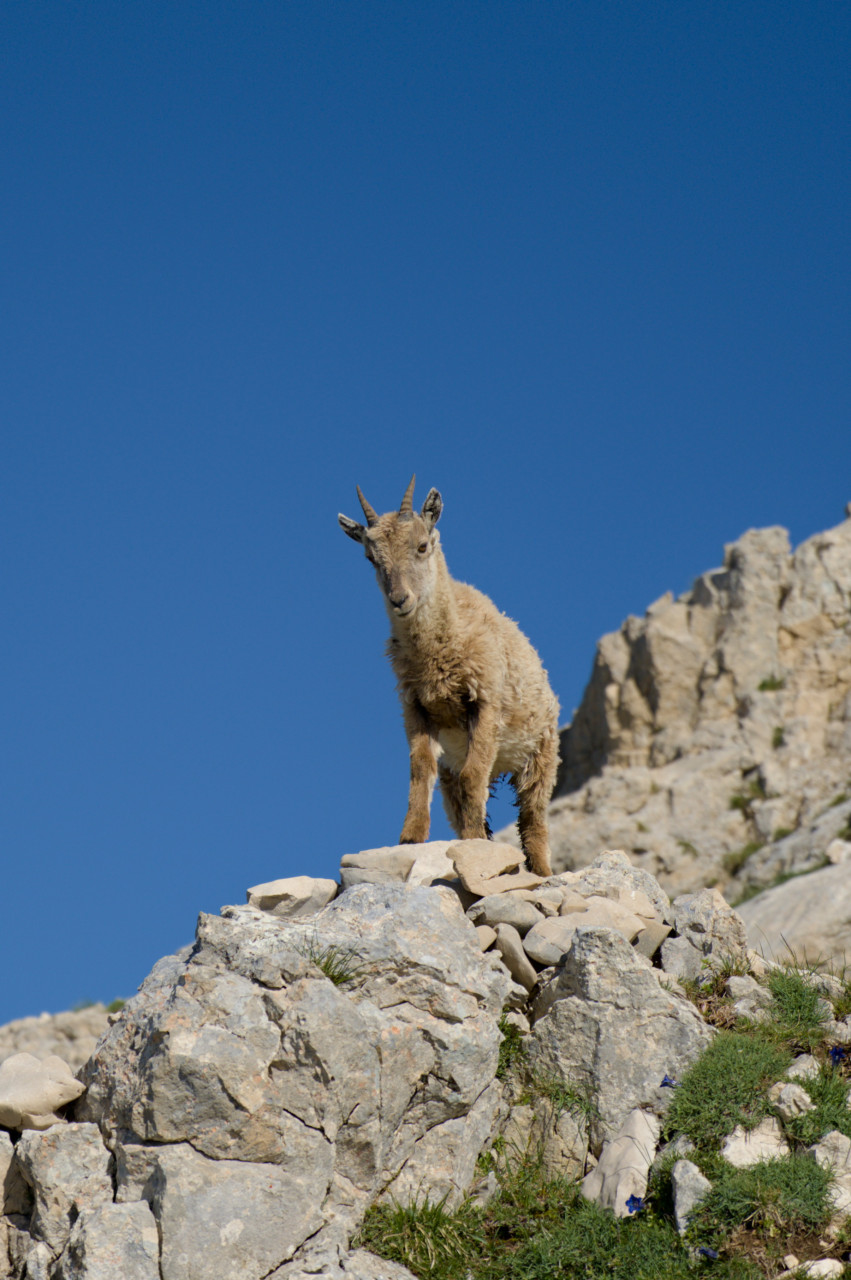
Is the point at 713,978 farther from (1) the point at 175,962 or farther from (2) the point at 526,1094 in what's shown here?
(1) the point at 175,962

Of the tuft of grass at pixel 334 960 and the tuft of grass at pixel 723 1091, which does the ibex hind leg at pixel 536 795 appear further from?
the tuft of grass at pixel 334 960

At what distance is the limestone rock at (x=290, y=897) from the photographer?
9602mm

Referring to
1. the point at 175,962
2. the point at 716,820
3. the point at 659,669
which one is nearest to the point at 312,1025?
the point at 175,962

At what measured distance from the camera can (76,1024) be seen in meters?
20.0

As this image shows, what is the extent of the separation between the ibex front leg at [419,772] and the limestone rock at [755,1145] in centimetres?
365

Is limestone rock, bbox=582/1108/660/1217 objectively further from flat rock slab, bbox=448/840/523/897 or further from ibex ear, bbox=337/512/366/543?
ibex ear, bbox=337/512/366/543

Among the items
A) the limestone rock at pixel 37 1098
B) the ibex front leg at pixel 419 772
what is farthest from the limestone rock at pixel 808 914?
the limestone rock at pixel 37 1098

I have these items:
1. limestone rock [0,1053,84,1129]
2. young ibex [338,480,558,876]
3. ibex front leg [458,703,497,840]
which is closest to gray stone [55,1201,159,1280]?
limestone rock [0,1053,84,1129]

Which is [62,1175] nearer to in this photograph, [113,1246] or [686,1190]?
[113,1246]

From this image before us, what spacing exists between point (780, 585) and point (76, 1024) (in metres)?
22.4

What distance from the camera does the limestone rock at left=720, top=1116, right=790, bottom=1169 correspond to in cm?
760

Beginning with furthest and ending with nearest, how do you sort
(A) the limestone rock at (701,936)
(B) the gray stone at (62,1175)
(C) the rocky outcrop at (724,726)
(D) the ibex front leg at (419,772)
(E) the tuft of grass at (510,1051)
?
(C) the rocky outcrop at (724,726) < (D) the ibex front leg at (419,772) < (A) the limestone rock at (701,936) < (E) the tuft of grass at (510,1051) < (B) the gray stone at (62,1175)

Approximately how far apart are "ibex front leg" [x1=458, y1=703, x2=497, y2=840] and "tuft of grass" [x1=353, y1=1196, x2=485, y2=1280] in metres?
3.74

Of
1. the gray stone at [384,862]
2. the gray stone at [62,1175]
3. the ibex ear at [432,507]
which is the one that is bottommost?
the gray stone at [62,1175]
